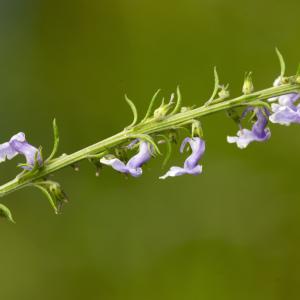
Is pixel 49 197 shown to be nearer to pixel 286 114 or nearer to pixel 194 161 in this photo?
pixel 194 161

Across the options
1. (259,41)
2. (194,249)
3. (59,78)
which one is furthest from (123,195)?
(259,41)

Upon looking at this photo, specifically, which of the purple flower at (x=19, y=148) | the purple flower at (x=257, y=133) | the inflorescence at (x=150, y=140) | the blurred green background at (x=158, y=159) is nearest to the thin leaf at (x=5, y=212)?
the inflorescence at (x=150, y=140)

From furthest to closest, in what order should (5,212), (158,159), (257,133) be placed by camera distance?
(158,159)
(257,133)
(5,212)

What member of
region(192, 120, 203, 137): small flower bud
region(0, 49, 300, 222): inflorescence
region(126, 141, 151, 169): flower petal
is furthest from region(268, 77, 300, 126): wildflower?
region(126, 141, 151, 169): flower petal

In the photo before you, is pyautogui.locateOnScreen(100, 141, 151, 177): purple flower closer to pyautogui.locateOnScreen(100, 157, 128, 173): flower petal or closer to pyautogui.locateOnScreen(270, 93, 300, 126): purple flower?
pyautogui.locateOnScreen(100, 157, 128, 173): flower petal

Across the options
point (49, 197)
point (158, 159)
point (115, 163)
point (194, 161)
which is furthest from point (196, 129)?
point (158, 159)

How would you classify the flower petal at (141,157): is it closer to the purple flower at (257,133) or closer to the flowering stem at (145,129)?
the flowering stem at (145,129)
